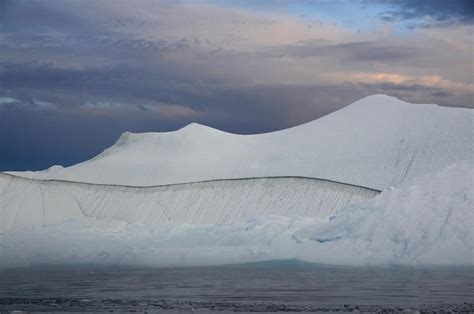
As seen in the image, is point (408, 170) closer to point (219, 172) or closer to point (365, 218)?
point (219, 172)

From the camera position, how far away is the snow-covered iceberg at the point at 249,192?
44594 millimetres

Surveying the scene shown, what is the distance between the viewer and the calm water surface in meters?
27.3

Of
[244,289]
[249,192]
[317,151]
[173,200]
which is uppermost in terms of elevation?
[317,151]

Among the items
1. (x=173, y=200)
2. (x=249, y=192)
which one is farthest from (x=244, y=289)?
(x=173, y=200)

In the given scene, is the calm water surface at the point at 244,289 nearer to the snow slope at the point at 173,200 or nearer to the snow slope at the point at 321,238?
the snow slope at the point at 321,238

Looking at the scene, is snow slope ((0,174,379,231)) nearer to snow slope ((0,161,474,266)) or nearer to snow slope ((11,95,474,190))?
snow slope ((11,95,474,190))

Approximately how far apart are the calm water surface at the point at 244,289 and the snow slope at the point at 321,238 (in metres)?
1.12

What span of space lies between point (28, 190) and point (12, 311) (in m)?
43.8

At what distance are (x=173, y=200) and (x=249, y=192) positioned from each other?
5941 millimetres

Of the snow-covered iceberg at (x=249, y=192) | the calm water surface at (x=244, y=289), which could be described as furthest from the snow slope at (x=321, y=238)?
the calm water surface at (x=244, y=289)

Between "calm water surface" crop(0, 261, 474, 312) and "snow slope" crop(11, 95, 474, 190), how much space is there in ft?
65.9

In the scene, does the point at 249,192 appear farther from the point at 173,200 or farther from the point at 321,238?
the point at 321,238

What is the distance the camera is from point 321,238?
45.0 meters

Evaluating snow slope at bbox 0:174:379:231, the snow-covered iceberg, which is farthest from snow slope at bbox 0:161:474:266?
snow slope at bbox 0:174:379:231
